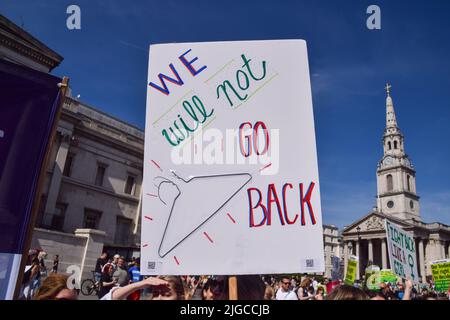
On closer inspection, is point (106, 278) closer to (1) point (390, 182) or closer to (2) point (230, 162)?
(2) point (230, 162)

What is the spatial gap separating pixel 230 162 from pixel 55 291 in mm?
1621

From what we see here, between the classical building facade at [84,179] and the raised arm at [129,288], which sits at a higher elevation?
the classical building facade at [84,179]

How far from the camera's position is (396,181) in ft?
237

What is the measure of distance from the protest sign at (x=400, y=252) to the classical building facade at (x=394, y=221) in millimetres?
60505

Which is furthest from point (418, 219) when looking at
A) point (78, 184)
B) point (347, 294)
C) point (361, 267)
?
point (347, 294)

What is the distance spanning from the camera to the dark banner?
2.75 meters

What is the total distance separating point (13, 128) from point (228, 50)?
1931mm

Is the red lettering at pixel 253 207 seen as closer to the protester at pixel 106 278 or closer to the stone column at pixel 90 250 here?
the protester at pixel 106 278

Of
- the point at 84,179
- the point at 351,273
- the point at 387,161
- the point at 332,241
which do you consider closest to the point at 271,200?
the point at 351,273

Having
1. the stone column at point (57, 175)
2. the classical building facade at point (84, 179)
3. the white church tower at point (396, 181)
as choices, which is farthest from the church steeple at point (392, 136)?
the stone column at point (57, 175)

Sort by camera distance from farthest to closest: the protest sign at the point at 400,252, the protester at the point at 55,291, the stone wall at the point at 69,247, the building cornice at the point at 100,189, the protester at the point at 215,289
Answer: the building cornice at the point at 100,189 < the stone wall at the point at 69,247 < the protest sign at the point at 400,252 < the protester at the point at 215,289 < the protester at the point at 55,291

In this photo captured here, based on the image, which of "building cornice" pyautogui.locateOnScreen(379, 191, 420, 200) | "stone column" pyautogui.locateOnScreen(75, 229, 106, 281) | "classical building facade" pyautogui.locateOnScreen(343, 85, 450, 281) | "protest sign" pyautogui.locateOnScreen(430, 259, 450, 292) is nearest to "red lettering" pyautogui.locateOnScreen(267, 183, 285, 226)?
"protest sign" pyautogui.locateOnScreen(430, 259, 450, 292)

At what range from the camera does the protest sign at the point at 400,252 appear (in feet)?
21.0
